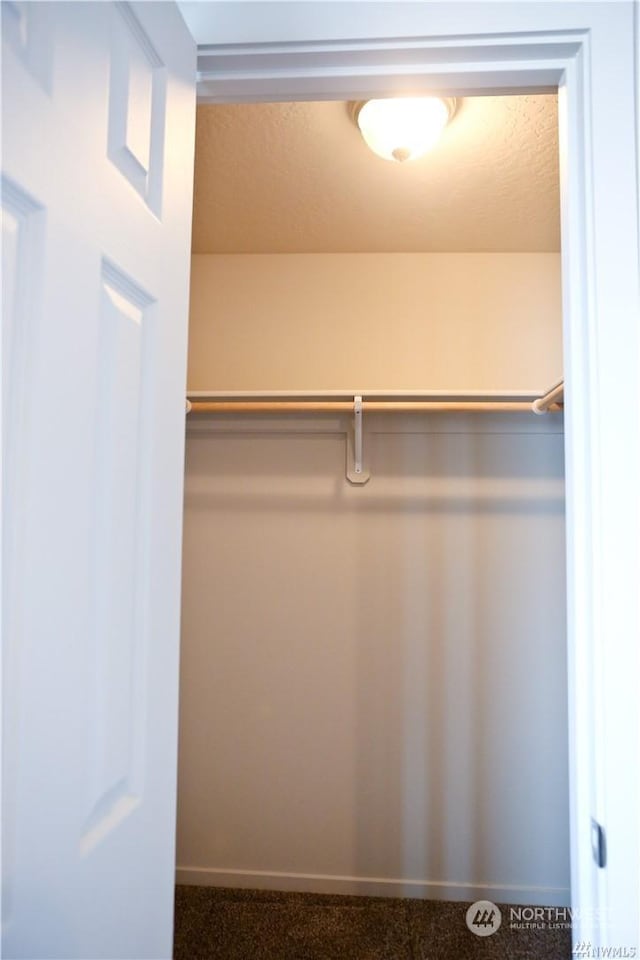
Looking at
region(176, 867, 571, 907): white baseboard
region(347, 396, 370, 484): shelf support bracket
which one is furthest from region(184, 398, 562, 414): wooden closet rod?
region(176, 867, 571, 907): white baseboard

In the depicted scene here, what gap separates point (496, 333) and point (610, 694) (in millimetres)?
1591

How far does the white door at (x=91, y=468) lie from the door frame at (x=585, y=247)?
242 millimetres

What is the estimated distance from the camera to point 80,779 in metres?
0.53

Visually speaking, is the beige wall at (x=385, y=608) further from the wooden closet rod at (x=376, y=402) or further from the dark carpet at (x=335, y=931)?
the wooden closet rod at (x=376, y=402)

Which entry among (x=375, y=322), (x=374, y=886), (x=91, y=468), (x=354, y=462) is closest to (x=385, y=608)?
(x=354, y=462)

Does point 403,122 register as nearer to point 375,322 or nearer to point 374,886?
point 375,322

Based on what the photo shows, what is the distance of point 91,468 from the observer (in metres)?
0.56

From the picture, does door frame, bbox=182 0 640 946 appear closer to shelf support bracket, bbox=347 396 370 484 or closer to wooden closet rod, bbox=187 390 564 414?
wooden closet rod, bbox=187 390 564 414

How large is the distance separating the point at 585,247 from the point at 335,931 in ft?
6.99

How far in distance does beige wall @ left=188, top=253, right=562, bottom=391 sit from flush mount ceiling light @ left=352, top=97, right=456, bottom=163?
690mm

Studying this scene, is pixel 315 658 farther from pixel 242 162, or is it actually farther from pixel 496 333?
pixel 242 162

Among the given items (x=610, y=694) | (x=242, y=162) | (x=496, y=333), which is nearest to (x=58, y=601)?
(x=610, y=694)

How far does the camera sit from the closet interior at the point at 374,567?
6.43ft

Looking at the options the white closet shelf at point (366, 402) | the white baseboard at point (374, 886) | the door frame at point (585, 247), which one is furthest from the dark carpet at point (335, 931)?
the white closet shelf at point (366, 402)
